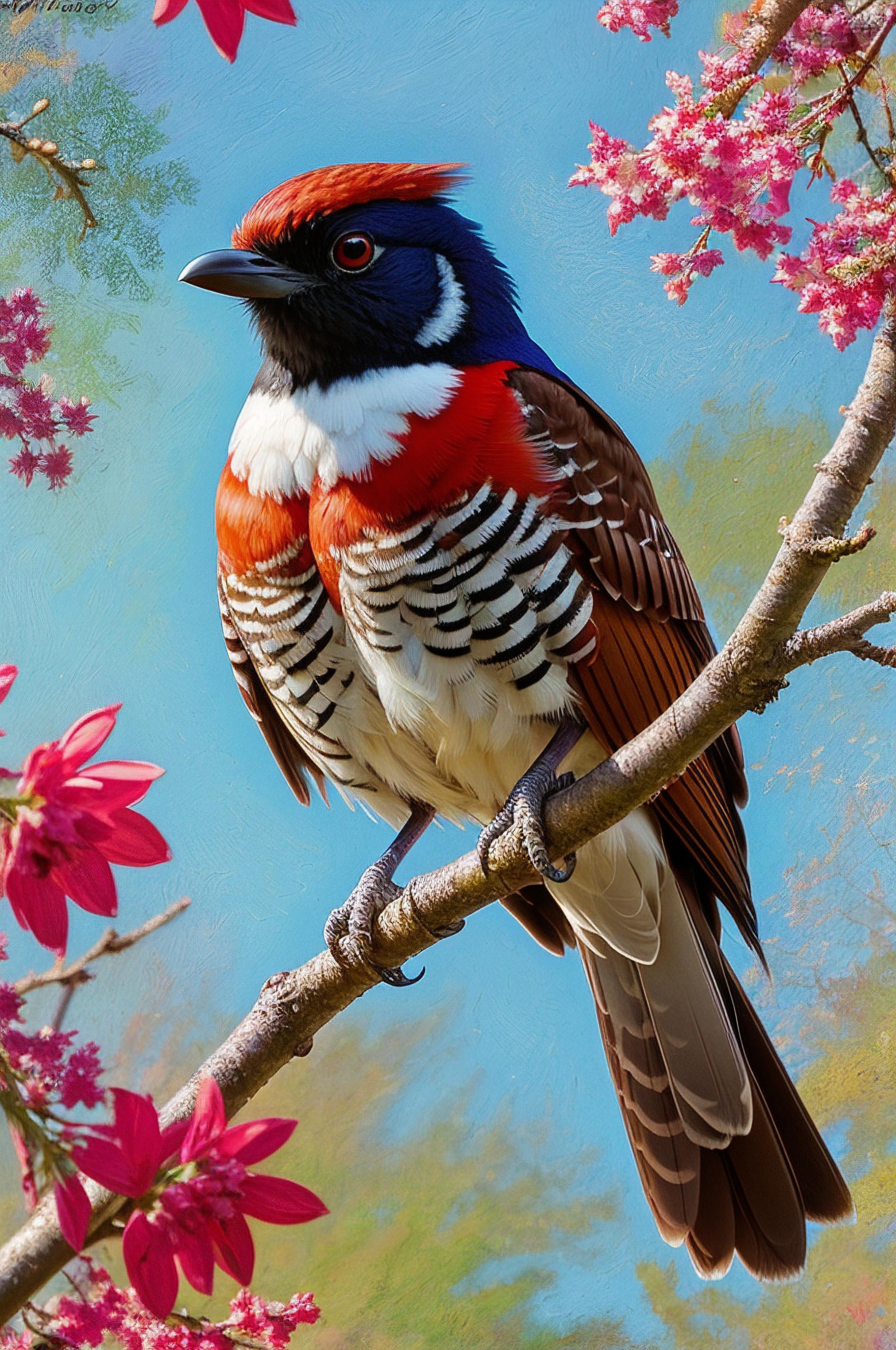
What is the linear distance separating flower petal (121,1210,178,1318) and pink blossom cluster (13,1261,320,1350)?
0.34 m

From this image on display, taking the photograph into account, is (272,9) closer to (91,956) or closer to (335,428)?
(335,428)

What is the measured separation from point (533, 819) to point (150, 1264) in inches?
21.7

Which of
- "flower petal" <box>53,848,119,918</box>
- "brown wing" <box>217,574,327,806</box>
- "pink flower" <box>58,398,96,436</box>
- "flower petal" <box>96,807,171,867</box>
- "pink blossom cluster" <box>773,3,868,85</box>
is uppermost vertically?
"pink blossom cluster" <box>773,3,868,85</box>

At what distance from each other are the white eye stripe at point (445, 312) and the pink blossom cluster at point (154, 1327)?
3.18 ft

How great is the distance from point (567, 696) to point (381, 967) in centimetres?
34

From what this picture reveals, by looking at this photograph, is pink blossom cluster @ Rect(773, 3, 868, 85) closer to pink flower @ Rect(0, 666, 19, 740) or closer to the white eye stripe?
the white eye stripe

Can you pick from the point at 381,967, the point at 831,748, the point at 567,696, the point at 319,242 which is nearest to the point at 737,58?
the point at 319,242

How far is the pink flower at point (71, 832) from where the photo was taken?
0.59 meters

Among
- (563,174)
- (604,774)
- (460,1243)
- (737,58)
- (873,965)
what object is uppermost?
(563,174)

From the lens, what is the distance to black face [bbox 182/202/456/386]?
1347mm

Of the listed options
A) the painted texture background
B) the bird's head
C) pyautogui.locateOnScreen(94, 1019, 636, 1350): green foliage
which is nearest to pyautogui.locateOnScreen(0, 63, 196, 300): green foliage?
the painted texture background

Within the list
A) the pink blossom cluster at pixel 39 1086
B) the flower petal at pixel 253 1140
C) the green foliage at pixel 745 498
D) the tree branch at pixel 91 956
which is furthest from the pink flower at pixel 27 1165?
the green foliage at pixel 745 498

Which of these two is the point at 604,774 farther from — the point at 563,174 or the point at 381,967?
the point at 563,174

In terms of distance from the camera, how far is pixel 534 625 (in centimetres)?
123
